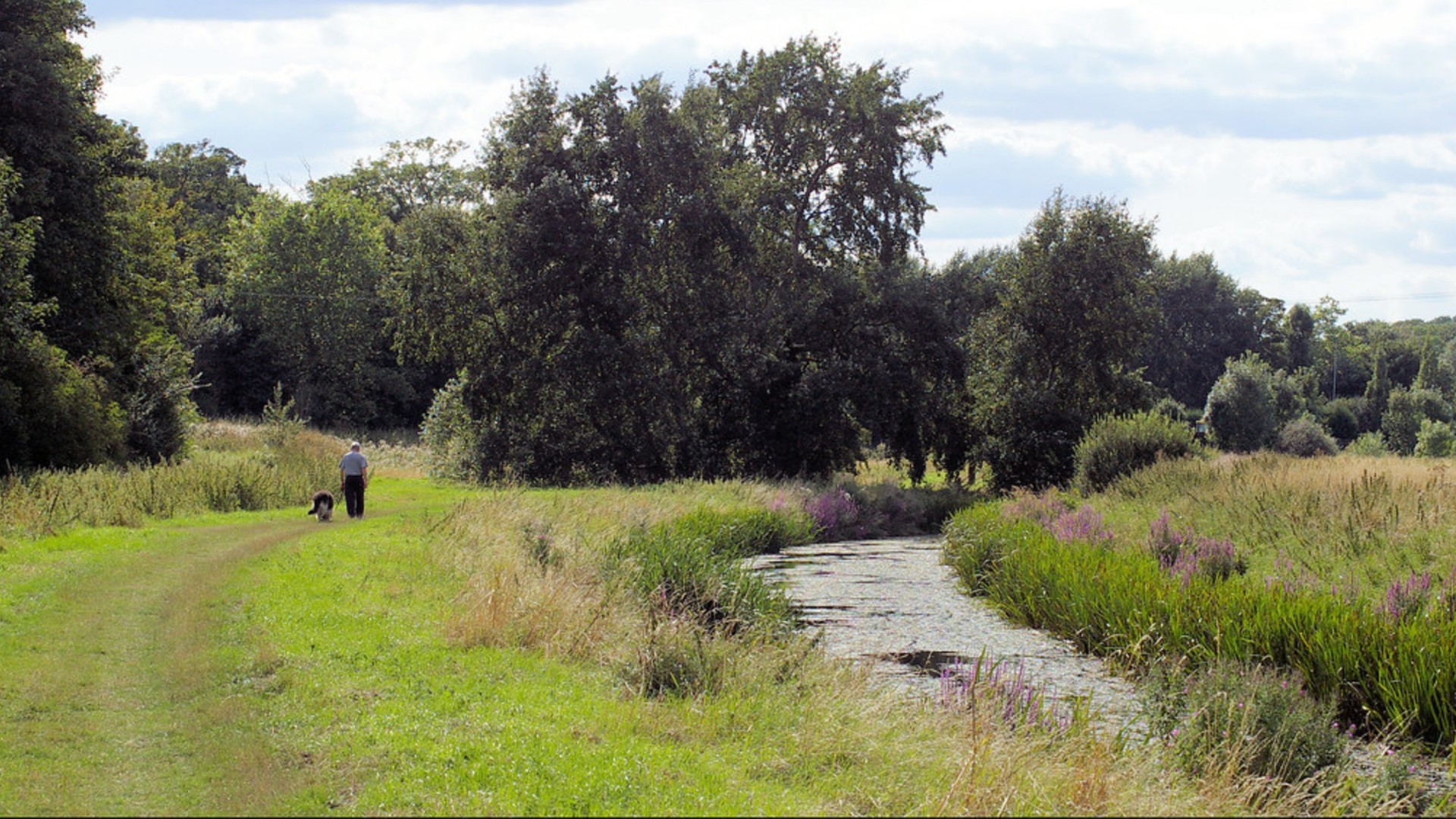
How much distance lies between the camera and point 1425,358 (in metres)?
99.9

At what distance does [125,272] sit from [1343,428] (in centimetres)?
8354

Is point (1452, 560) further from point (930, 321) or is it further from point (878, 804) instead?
point (930, 321)

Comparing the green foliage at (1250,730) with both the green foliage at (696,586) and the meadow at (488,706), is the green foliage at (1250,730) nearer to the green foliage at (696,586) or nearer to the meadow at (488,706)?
the meadow at (488,706)

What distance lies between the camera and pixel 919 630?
1716 centimetres

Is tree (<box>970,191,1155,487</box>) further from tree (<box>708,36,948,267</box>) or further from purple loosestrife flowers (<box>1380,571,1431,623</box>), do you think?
purple loosestrife flowers (<box>1380,571,1431,623</box>)

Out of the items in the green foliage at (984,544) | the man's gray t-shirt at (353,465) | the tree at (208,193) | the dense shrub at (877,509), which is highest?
the tree at (208,193)

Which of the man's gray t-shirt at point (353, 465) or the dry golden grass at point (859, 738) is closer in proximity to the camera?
the dry golden grass at point (859, 738)

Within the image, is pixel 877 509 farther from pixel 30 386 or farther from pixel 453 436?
pixel 30 386

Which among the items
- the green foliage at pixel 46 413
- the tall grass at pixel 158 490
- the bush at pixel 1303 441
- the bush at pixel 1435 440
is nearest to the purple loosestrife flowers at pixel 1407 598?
the tall grass at pixel 158 490

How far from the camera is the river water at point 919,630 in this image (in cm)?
1306

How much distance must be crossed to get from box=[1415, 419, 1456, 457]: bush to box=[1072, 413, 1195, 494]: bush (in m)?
39.5

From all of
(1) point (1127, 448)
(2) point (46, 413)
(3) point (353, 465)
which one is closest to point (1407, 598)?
(1) point (1127, 448)

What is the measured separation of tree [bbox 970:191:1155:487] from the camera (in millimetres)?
43656

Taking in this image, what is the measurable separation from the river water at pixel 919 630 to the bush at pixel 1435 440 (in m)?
51.2
